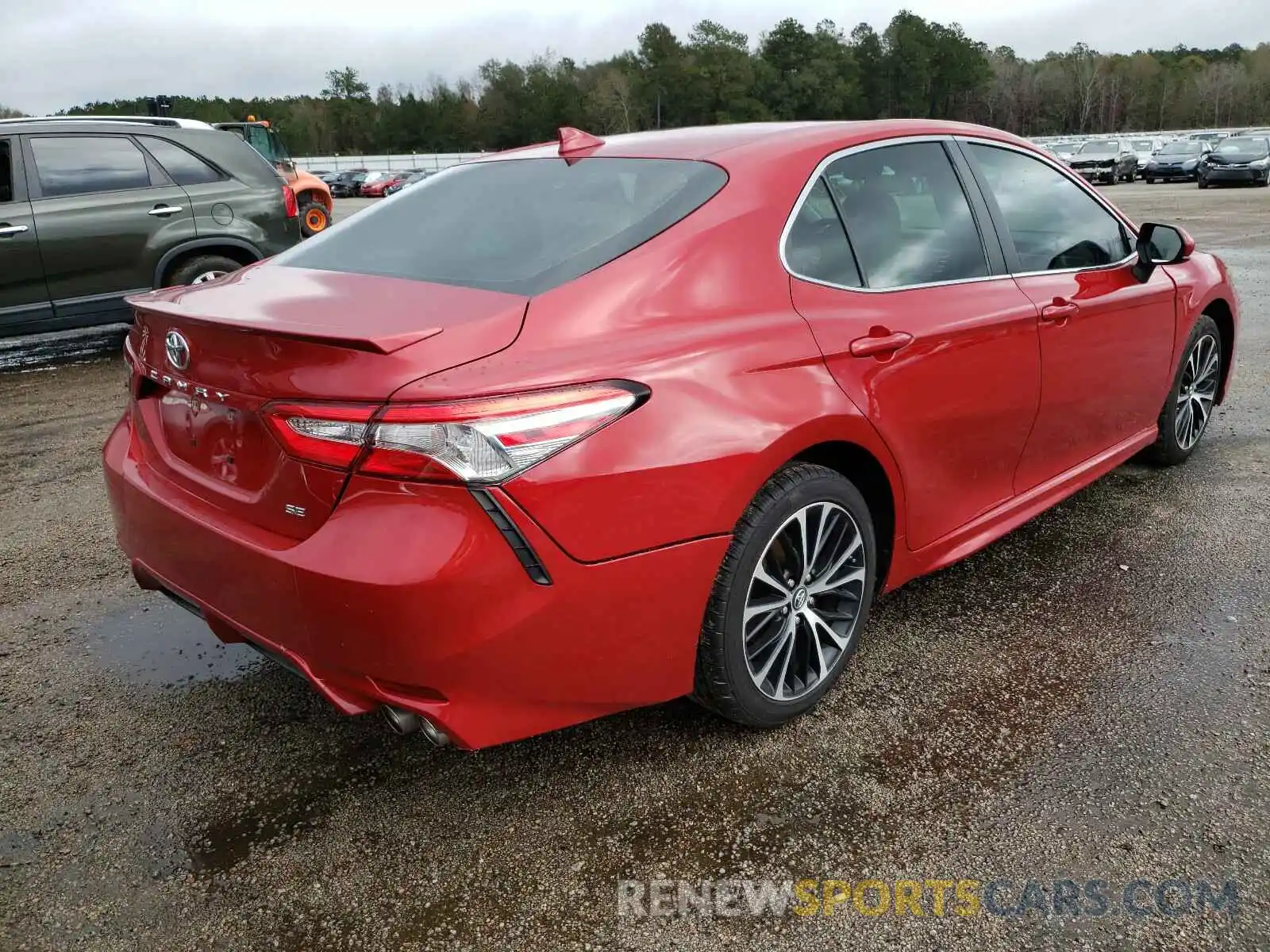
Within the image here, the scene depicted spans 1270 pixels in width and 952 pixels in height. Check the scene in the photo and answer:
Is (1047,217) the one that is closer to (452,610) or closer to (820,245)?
(820,245)

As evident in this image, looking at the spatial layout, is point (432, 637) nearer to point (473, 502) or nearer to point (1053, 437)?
point (473, 502)

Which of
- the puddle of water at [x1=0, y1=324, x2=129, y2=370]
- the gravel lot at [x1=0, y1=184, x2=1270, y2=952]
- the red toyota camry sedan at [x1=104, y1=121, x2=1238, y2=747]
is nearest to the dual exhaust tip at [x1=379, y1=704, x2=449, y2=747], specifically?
the red toyota camry sedan at [x1=104, y1=121, x2=1238, y2=747]

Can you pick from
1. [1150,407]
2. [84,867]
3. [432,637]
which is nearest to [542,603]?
[432,637]

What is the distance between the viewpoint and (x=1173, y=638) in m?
3.15

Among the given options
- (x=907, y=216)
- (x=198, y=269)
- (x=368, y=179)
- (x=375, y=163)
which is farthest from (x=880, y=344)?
(x=375, y=163)

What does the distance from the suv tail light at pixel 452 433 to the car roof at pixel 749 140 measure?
1049mm

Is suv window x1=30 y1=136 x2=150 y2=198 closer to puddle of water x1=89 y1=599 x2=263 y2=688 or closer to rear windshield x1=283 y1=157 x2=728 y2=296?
puddle of water x1=89 y1=599 x2=263 y2=688

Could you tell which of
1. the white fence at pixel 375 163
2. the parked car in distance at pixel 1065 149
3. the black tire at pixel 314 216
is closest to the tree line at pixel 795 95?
the white fence at pixel 375 163

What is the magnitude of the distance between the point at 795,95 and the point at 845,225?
4344 inches

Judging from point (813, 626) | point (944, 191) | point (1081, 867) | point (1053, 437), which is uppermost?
point (944, 191)

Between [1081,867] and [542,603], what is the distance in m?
1.30

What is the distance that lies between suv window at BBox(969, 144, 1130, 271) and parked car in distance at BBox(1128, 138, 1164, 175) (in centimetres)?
3608

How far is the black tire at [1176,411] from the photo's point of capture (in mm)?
4379

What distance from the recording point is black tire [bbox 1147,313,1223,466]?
438cm
